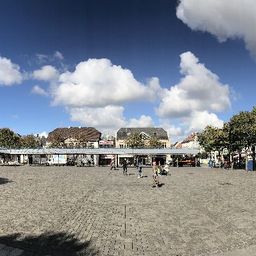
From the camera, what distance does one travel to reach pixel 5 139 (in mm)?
131875

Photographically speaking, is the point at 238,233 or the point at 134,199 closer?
the point at 238,233

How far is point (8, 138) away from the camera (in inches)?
5226

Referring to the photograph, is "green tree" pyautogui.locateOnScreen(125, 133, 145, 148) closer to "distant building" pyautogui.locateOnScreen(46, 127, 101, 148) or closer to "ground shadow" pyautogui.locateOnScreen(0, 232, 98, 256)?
"distant building" pyautogui.locateOnScreen(46, 127, 101, 148)

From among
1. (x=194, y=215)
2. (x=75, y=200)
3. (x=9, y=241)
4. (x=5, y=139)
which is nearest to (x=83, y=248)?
(x=9, y=241)

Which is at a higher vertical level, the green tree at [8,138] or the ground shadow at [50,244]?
the green tree at [8,138]

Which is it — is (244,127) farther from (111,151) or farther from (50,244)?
(50,244)

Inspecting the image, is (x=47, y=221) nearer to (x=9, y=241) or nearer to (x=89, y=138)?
(x=9, y=241)

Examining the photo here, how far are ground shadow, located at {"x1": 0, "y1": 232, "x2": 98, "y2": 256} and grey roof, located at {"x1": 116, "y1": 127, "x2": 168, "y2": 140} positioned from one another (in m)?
129

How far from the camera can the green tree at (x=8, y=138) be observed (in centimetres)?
13075

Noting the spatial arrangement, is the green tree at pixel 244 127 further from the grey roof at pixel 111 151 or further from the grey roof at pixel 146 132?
the grey roof at pixel 146 132

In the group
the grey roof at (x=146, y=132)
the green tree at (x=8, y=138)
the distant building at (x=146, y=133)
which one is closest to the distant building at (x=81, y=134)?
the distant building at (x=146, y=133)

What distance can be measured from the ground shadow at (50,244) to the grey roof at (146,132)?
128532 millimetres

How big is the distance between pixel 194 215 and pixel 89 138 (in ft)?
422

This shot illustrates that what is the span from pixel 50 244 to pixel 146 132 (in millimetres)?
132704
